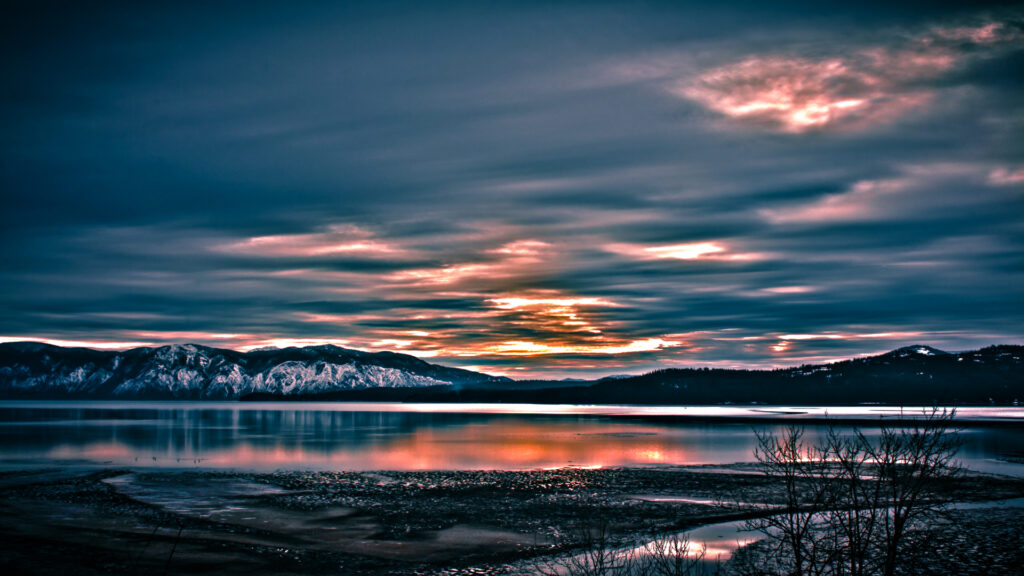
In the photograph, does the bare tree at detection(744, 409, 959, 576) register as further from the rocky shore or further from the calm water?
the calm water

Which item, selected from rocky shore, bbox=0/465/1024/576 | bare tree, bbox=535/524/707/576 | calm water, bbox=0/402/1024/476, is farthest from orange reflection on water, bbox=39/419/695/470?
bare tree, bbox=535/524/707/576

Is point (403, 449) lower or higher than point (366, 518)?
lower

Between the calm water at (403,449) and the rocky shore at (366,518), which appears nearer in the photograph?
the rocky shore at (366,518)

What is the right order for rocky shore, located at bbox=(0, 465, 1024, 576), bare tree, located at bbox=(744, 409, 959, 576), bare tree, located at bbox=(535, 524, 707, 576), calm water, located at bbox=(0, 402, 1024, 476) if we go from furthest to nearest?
calm water, located at bbox=(0, 402, 1024, 476), rocky shore, located at bbox=(0, 465, 1024, 576), bare tree, located at bbox=(535, 524, 707, 576), bare tree, located at bbox=(744, 409, 959, 576)

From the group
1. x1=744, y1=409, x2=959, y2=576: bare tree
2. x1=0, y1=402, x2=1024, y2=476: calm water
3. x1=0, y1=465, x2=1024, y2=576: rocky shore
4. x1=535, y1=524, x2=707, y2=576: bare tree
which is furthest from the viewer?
x1=0, y1=402, x2=1024, y2=476: calm water

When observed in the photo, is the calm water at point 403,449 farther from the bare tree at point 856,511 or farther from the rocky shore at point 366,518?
the bare tree at point 856,511

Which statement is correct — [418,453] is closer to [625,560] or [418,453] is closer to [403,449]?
[403,449]

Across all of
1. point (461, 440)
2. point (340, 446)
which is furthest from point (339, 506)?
point (461, 440)

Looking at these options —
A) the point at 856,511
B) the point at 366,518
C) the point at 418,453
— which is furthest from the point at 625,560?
the point at 418,453

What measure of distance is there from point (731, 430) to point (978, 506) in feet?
210

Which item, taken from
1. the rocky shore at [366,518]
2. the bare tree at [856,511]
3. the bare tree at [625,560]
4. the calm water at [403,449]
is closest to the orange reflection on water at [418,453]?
the calm water at [403,449]

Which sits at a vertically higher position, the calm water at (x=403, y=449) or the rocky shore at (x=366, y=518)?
the rocky shore at (x=366, y=518)

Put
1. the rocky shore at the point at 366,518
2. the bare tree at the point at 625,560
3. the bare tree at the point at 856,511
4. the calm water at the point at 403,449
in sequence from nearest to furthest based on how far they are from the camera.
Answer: the bare tree at the point at 856,511, the bare tree at the point at 625,560, the rocky shore at the point at 366,518, the calm water at the point at 403,449

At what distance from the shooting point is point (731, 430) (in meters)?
94.3
